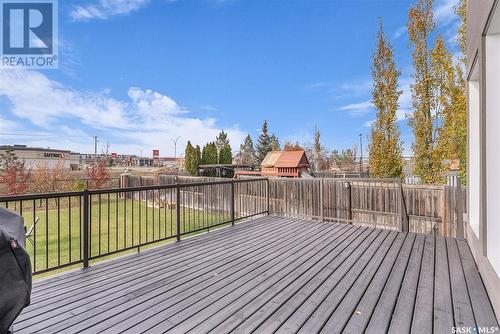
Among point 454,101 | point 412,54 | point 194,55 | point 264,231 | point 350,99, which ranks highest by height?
point 194,55

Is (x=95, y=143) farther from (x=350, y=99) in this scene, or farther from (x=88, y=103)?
(x=350, y=99)

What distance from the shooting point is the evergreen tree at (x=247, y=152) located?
3593 centimetres

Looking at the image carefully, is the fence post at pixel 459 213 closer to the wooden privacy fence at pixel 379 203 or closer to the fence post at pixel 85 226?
the wooden privacy fence at pixel 379 203

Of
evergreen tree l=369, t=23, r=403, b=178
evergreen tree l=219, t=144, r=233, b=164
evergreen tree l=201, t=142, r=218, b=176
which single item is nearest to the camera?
evergreen tree l=369, t=23, r=403, b=178

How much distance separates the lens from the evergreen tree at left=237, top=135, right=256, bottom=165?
3593 centimetres

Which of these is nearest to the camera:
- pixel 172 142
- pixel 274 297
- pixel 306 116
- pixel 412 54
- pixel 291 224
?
pixel 274 297

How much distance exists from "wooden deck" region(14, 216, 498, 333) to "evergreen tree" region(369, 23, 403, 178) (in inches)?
198

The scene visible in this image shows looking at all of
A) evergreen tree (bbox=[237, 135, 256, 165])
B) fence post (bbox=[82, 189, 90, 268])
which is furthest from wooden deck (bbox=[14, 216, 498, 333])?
evergreen tree (bbox=[237, 135, 256, 165])

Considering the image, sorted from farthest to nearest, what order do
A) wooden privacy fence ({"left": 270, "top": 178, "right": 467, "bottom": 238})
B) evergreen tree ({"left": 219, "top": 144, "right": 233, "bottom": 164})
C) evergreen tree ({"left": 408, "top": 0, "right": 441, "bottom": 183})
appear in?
evergreen tree ({"left": 219, "top": 144, "right": 233, "bottom": 164})
evergreen tree ({"left": 408, "top": 0, "right": 441, "bottom": 183})
wooden privacy fence ({"left": 270, "top": 178, "right": 467, "bottom": 238})

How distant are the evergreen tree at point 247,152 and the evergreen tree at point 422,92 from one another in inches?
1096

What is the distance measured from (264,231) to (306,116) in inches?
938

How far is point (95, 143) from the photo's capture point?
36.7 meters

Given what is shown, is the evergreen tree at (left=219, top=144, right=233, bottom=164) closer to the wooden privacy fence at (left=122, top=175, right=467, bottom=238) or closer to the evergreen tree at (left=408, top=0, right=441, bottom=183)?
the wooden privacy fence at (left=122, top=175, right=467, bottom=238)

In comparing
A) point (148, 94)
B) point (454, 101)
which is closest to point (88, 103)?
point (148, 94)
